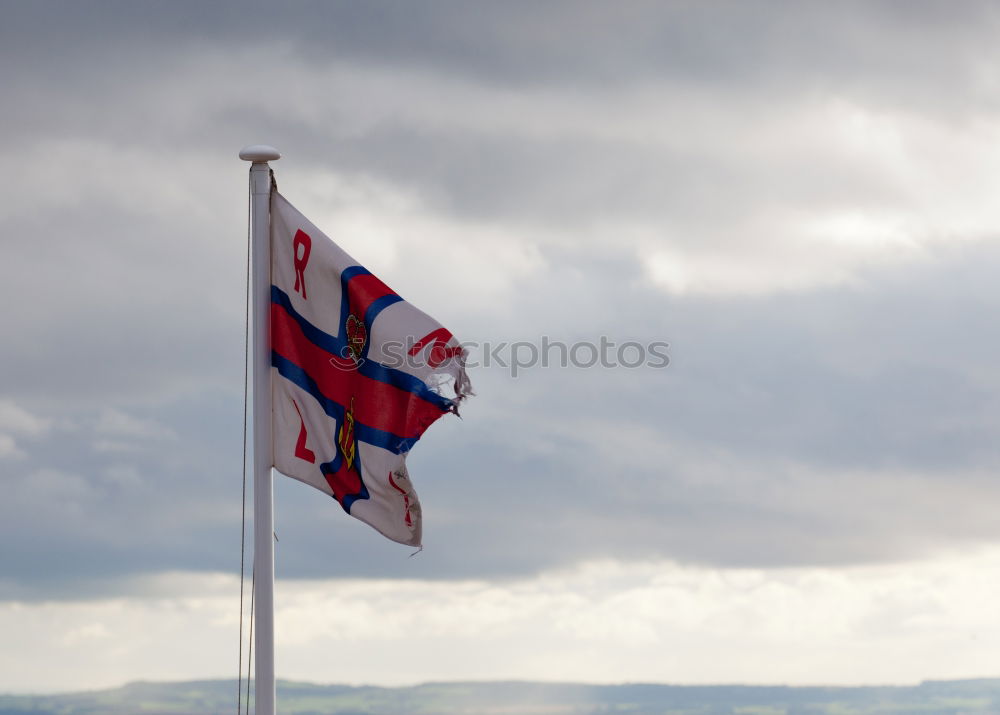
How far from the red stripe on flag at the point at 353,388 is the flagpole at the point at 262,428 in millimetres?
231

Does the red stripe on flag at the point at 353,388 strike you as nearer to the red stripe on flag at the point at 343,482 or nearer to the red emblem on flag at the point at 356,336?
the red emblem on flag at the point at 356,336

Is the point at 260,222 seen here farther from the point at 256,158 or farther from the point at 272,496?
the point at 272,496

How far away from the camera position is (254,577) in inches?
656

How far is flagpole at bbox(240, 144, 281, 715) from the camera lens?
16.6m

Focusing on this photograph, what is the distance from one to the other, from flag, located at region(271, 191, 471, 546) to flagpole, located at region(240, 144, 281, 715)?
0.48 ft

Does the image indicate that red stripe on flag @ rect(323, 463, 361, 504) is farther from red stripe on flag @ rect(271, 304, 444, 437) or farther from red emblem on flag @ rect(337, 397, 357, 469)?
red stripe on flag @ rect(271, 304, 444, 437)

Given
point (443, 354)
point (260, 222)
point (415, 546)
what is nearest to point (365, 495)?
point (415, 546)

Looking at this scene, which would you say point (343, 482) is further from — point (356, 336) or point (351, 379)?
point (356, 336)

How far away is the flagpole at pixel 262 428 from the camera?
1658 centimetres

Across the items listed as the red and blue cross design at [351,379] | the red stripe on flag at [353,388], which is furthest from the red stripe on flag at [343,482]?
the red stripe on flag at [353,388]

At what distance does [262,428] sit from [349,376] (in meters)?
1.29

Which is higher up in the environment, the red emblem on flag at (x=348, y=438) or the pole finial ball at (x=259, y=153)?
the pole finial ball at (x=259, y=153)

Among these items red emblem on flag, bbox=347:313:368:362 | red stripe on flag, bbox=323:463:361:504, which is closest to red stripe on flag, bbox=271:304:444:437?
red emblem on flag, bbox=347:313:368:362

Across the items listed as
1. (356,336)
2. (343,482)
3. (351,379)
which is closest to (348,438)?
(343,482)
